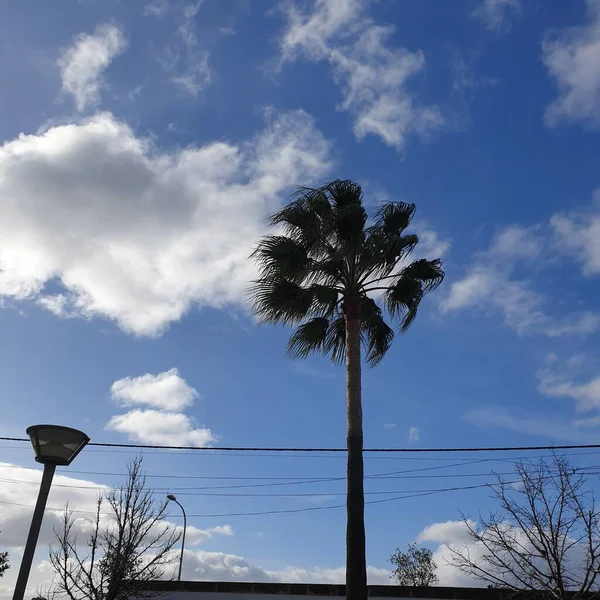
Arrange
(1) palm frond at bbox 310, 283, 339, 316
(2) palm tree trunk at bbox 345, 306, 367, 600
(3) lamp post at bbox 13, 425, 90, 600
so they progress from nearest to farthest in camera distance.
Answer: (3) lamp post at bbox 13, 425, 90, 600 < (2) palm tree trunk at bbox 345, 306, 367, 600 < (1) palm frond at bbox 310, 283, 339, 316

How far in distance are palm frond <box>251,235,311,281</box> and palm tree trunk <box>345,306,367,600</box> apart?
159cm

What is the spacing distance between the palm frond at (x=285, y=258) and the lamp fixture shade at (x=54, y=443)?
861 cm

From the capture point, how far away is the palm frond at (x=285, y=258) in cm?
1577

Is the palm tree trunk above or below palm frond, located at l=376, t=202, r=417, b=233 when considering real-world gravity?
below

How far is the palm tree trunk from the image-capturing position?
12.1 metres

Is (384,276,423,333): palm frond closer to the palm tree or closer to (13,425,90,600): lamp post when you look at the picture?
the palm tree

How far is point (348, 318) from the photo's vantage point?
606 inches

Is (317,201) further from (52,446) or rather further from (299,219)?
(52,446)

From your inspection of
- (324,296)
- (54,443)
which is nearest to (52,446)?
(54,443)

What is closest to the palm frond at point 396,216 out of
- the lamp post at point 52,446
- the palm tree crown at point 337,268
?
the palm tree crown at point 337,268

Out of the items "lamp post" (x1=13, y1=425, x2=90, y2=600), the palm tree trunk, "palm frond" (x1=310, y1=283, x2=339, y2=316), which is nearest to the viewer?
"lamp post" (x1=13, y1=425, x2=90, y2=600)

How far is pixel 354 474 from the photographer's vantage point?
43.1 feet

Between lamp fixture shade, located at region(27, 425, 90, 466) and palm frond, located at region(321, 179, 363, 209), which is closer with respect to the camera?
lamp fixture shade, located at region(27, 425, 90, 466)

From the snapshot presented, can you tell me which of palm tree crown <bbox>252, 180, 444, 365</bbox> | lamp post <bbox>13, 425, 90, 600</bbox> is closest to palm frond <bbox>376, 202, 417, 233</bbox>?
palm tree crown <bbox>252, 180, 444, 365</bbox>
